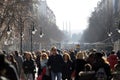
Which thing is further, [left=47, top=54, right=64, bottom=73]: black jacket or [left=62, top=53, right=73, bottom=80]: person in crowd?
[left=62, top=53, right=73, bottom=80]: person in crowd

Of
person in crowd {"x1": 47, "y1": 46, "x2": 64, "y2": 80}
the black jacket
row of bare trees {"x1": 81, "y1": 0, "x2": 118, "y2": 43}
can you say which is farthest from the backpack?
row of bare trees {"x1": 81, "y1": 0, "x2": 118, "y2": 43}

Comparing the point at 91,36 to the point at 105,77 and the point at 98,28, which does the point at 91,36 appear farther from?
the point at 105,77

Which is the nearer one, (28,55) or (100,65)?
(100,65)

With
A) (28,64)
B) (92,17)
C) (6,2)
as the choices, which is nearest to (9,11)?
(6,2)

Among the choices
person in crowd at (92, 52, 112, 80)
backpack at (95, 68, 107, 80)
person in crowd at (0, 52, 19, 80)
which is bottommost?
backpack at (95, 68, 107, 80)

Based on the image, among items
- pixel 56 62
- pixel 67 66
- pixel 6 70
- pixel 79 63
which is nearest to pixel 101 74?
pixel 79 63

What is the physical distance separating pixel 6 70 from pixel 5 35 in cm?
5646

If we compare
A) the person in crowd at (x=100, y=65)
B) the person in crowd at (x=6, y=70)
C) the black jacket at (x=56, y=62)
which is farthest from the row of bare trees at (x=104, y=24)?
the person in crowd at (x=6, y=70)

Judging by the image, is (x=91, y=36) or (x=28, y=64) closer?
(x=28, y=64)

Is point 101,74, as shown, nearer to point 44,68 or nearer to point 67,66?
point 44,68

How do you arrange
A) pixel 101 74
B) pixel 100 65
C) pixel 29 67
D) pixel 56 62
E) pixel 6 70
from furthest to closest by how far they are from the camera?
pixel 29 67, pixel 56 62, pixel 100 65, pixel 101 74, pixel 6 70

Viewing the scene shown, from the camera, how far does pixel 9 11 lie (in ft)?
198

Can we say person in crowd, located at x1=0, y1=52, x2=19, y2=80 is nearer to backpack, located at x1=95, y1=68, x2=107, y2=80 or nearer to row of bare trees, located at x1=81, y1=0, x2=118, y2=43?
backpack, located at x1=95, y1=68, x2=107, y2=80

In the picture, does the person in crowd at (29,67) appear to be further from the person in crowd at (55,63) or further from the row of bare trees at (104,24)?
the row of bare trees at (104,24)
